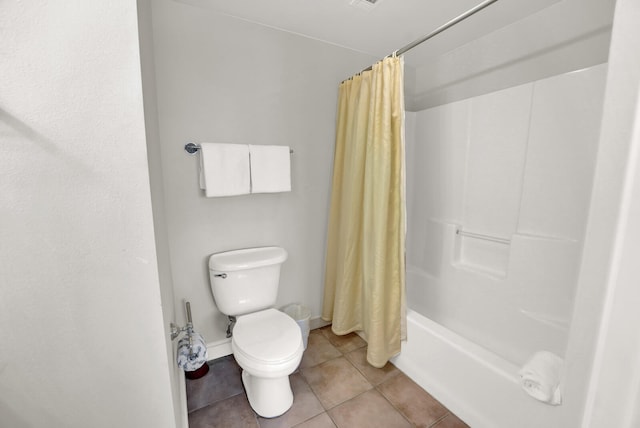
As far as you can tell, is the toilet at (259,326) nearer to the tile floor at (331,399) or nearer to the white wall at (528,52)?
the tile floor at (331,399)

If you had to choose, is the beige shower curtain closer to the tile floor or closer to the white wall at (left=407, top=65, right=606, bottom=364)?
the tile floor

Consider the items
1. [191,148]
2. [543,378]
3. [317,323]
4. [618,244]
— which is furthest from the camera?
A: [317,323]

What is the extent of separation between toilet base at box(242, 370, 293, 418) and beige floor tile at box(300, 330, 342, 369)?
325 millimetres

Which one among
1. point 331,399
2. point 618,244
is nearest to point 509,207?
point 618,244

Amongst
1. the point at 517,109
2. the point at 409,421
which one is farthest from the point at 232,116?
the point at 409,421

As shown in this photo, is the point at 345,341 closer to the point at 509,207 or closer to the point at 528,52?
the point at 509,207

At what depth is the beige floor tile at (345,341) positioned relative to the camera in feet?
5.82

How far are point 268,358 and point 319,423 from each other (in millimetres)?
449

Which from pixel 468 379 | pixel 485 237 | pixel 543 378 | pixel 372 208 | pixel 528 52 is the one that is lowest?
pixel 468 379

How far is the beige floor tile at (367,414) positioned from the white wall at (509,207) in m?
0.80

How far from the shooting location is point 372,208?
1504 mm

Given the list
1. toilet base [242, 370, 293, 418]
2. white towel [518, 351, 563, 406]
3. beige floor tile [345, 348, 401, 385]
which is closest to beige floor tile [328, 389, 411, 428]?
beige floor tile [345, 348, 401, 385]

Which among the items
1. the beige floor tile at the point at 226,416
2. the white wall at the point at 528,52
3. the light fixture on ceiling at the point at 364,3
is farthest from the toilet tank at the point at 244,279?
the white wall at the point at 528,52

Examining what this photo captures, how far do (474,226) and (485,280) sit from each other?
0.37 meters
